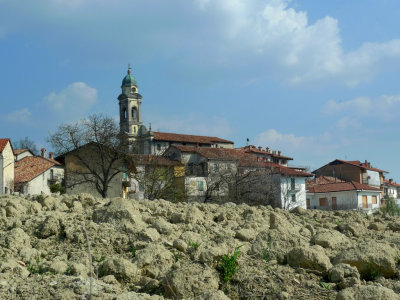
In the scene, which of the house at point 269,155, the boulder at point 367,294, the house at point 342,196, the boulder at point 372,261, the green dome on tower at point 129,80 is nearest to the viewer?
the boulder at point 367,294

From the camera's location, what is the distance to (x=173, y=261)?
607cm

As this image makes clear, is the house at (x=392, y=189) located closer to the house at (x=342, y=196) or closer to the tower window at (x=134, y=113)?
the house at (x=342, y=196)

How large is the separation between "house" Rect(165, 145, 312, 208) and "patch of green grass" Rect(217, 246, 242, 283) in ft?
101

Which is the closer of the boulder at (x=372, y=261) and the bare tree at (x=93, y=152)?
the boulder at (x=372, y=261)

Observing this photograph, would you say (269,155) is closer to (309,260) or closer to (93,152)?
(93,152)

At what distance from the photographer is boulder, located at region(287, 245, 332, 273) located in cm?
592

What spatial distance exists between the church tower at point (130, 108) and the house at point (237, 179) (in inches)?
1858

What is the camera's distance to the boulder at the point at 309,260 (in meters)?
5.92

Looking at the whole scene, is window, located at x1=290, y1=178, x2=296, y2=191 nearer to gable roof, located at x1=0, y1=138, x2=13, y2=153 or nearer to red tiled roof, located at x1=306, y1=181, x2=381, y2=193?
red tiled roof, located at x1=306, y1=181, x2=381, y2=193

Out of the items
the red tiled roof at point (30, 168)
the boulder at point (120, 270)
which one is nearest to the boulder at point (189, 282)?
the boulder at point (120, 270)

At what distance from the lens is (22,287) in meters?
A: 4.46

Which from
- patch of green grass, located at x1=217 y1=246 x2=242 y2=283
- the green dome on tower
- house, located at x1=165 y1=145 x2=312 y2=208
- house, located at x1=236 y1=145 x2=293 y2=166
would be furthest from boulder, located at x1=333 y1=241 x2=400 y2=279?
the green dome on tower

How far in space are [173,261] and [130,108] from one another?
102 m

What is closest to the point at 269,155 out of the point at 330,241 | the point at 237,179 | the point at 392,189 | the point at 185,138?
the point at 185,138
